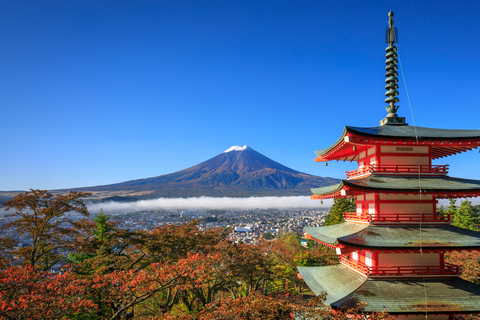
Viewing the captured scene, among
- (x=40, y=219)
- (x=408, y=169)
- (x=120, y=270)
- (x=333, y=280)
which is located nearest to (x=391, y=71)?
(x=408, y=169)

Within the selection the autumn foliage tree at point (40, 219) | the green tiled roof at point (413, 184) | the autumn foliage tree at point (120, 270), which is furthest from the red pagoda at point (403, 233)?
the autumn foliage tree at point (40, 219)

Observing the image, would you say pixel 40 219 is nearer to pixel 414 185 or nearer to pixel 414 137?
pixel 414 185

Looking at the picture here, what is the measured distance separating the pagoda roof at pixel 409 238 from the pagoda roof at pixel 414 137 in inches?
108

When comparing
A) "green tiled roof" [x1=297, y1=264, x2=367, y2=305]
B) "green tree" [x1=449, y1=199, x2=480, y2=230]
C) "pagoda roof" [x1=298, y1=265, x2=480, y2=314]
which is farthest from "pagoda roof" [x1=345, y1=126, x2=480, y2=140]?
"green tree" [x1=449, y1=199, x2=480, y2=230]

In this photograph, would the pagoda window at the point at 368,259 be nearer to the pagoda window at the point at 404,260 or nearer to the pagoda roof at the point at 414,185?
the pagoda window at the point at 404,260

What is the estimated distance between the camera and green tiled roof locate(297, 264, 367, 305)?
339 inches

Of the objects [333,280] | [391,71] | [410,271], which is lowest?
[333,280]

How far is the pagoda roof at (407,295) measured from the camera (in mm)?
7609

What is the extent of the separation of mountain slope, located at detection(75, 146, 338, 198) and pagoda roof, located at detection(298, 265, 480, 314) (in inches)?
3490

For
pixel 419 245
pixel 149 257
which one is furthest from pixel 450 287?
pixel 149 257

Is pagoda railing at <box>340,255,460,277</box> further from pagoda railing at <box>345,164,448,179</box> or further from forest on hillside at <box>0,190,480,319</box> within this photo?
pagoda railing at <box>345,164,448,179</box>

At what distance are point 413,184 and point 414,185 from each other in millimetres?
68

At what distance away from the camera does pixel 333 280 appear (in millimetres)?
9969

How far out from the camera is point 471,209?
3459 centimetres
